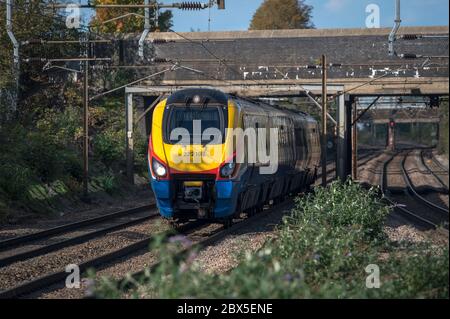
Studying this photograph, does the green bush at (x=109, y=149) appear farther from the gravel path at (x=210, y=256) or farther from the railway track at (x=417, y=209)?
the gravel path at (x=210, y=256)

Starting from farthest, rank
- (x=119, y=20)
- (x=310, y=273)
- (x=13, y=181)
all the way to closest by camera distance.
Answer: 1. (x=119, y=20)
2. (x=13, y=181)
3. (x=310, y=273)

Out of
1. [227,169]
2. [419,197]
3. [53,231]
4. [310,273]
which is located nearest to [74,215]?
[53,231]

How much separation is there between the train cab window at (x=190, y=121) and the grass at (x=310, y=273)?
4.86m

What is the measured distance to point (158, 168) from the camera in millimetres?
17188

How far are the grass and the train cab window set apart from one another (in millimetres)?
4858

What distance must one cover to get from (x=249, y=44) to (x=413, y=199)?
1113 cm

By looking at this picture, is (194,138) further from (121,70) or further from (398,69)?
(121,70)

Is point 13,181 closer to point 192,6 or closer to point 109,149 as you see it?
point 192,6

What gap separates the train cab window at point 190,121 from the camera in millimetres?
17219

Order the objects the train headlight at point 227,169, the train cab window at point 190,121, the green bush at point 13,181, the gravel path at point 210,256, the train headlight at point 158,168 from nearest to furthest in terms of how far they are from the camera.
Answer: the gravel path at point 210,256 < the train headlight at point 227,169 < the train headlight at point 158,168 < the train cab window at point 190,121 < the green bush at point 13,181

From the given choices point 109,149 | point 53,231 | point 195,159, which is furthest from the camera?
point 109,149

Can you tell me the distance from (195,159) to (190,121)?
91 cm

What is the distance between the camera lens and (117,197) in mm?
30234

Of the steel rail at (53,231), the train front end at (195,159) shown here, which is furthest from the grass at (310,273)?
the steel rail at (53,231)
